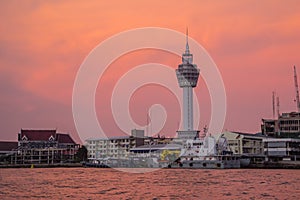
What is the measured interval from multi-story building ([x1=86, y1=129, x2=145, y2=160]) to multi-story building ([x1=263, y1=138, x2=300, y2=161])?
133 feet

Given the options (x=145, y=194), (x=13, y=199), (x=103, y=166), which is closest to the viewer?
(x=13, y=199)

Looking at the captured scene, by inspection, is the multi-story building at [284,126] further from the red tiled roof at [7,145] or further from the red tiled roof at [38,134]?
the red tiled roof at [7,145]

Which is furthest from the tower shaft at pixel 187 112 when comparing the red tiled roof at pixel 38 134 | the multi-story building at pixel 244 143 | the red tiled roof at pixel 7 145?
the red tiled roof at pixel 7 145

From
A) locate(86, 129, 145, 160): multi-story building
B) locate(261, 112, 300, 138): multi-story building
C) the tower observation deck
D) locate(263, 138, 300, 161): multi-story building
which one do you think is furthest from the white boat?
the tower observation deck

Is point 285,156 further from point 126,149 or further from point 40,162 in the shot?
point 40,162

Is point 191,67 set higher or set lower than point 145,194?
higher

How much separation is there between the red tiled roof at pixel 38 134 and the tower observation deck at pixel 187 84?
36.2 meters

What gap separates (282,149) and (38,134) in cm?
6891

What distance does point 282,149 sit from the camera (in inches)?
3556

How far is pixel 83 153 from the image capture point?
125 m

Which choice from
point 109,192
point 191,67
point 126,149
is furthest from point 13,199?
point 191,67

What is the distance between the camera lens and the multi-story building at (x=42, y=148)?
122938 millimetres

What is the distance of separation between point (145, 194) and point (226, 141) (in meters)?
62.1

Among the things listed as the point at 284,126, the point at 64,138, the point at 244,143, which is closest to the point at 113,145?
the point at 64,138
